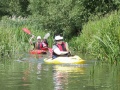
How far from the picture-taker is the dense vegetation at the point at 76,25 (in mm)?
16097

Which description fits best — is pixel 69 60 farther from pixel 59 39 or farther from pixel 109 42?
pixel 109 42

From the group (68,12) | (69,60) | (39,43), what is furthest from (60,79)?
(68,12)

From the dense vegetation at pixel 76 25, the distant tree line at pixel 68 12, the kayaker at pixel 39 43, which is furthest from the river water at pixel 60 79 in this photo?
the distant tree line at pixel 68 12

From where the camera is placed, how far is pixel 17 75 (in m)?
13.0

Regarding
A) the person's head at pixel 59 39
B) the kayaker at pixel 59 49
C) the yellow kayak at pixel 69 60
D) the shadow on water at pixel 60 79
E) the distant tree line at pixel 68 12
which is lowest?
the shadow on water at pixel 60 79

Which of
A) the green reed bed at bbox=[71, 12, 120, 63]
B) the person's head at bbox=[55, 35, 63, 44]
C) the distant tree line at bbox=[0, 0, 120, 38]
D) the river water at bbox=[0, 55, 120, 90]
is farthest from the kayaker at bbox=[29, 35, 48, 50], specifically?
the river water at bbox=[0, 55, 120, 90]

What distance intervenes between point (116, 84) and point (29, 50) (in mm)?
13604

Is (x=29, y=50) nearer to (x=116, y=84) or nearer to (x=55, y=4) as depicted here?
(x=55, y=4)

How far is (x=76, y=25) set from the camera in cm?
3172

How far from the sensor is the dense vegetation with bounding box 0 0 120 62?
16.1 metres

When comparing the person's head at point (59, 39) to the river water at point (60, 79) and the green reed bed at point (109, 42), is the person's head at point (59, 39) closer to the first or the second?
the green reed bed at point (109, 42)

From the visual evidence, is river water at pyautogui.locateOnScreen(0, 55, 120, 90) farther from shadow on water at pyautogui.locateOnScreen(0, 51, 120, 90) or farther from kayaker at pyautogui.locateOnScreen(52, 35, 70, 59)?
kayaker at pyautogui.locateOnScreen(52, 35, 70, 59)

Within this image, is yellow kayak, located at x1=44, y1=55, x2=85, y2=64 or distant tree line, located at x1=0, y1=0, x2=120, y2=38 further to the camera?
distant tree line, located at x1=0, y1=0, x2=120, y2=38

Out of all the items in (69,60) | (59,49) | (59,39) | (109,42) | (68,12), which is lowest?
(69,60)
